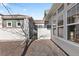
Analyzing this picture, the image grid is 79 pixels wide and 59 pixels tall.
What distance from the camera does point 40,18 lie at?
19828 mm

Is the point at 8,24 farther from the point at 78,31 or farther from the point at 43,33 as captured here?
the point at 78,31

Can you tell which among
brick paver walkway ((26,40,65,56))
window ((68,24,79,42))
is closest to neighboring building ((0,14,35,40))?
brick paver walkway ((26,40,65,56))

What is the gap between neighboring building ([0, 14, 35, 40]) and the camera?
50.5 ft

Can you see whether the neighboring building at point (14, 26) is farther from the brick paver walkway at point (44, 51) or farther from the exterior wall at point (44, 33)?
the brick paver walkway at point (44, 51)

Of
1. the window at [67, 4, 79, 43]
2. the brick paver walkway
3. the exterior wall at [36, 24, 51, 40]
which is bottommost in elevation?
the brick paver walkway

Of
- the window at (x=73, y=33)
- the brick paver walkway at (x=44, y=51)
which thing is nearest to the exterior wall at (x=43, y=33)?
the brick paver walkway at (x=44, y=51)

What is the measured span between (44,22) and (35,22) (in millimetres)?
1315

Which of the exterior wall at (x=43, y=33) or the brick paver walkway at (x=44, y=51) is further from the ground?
the exterior wall at (x=43, y=33)

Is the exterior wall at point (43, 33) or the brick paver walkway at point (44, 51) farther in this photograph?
the exterior wall at point (43, 33)

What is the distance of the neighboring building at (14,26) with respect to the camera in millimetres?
15393

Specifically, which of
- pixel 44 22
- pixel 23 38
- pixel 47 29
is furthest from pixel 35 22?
pixel 23 38

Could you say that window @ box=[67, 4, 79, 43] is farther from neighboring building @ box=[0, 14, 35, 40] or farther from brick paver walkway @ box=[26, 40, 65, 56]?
neighboring building @ box=[0, 14, 35, 40]

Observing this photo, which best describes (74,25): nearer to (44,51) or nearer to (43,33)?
(44,51)

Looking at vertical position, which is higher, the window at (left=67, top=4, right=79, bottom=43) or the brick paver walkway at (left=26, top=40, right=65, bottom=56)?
the window at (left=67, top=4, right=79, bottom=43)
